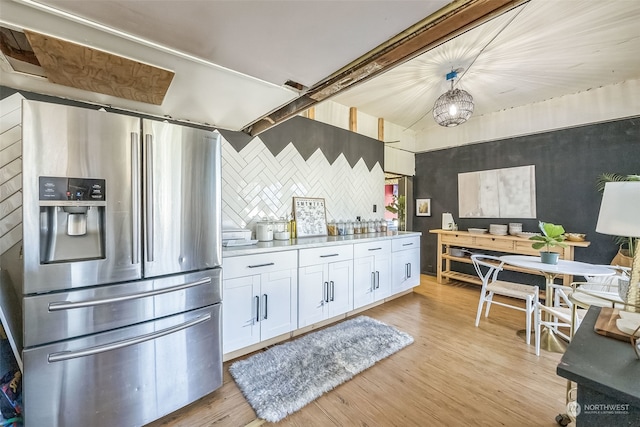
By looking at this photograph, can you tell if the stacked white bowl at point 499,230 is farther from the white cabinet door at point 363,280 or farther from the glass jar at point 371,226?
the white cabinet door at point 363,280

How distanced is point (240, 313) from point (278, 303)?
358mm

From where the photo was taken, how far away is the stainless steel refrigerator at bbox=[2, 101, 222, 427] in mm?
1180

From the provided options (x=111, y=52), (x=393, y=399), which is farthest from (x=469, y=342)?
(x=111, y=52)

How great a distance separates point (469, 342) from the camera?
2.38 metres

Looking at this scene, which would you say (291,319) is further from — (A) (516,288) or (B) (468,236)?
(B) (468,236)

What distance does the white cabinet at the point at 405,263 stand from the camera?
347 cm

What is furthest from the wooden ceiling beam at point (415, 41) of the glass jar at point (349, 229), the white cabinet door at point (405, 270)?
the white cabinet door at point (405, 270)

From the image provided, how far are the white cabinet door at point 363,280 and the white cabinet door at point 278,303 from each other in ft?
2.83

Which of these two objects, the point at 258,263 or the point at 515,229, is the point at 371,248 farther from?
the point at 515,229

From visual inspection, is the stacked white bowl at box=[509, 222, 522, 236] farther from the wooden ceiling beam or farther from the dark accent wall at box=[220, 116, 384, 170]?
the wooden ceiling beam

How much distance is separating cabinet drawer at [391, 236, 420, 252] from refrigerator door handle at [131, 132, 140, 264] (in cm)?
288

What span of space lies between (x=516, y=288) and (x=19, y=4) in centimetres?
406

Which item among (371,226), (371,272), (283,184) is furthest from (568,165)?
(283,184)

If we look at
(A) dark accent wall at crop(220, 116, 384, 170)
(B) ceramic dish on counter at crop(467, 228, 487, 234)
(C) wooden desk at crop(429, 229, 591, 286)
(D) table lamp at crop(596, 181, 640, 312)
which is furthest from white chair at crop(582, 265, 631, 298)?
(A) dark accent wall at crop(220, 116, 384, 170)
